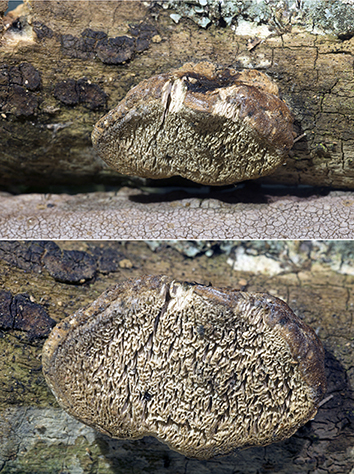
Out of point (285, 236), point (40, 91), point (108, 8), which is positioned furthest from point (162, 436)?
point (108, 8)

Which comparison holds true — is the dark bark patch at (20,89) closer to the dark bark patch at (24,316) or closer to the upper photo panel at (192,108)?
the upper photo panel at (192,108)

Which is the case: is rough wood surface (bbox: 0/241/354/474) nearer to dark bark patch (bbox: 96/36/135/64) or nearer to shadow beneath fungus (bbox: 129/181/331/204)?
shadow beneath fungus (bbox: 129/181/331/204)

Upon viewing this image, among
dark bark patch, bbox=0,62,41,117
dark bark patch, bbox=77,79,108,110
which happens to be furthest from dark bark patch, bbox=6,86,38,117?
dark bark patch, bbox=77,79,108,110

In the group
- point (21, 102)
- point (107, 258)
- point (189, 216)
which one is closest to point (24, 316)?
point (107, 258)

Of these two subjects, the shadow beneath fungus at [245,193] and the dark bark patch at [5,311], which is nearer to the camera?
the dark bark patch at [5,311]

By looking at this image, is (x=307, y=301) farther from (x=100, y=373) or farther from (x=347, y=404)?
(x=100, y=373)

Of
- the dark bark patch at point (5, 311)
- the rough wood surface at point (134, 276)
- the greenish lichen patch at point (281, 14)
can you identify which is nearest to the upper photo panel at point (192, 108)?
the greenish lichen patch at point (281, 14)

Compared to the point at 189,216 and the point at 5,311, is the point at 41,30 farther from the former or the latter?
the point at 5,311
